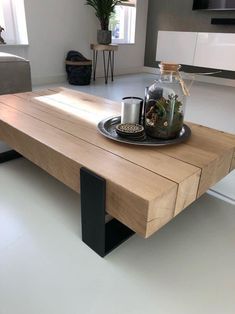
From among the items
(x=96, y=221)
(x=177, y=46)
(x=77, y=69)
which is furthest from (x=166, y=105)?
(x=177, y=46)

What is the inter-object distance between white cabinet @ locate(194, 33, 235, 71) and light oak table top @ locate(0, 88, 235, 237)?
2.85 metres

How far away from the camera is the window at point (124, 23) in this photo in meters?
4.21

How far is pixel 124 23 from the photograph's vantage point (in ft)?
14.3

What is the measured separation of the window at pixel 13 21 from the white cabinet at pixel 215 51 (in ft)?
7.54

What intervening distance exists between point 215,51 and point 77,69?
6.07 ft

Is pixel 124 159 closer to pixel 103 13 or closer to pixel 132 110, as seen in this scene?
pixel 132 110

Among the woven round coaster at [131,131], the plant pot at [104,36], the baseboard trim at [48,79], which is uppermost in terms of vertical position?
the plant pot at [104,36]

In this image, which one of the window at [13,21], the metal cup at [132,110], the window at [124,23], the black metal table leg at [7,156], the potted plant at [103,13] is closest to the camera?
the metal cup at [132,110]

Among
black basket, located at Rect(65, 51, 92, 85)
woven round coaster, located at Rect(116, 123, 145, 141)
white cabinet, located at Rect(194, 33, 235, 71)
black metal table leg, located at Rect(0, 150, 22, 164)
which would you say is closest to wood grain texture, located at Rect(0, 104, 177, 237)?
woven round coaster, located at Rect(116, 123, 145, 141)

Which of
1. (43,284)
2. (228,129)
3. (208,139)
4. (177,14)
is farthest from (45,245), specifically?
(177,14)

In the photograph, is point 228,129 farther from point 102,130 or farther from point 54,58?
point 54,58

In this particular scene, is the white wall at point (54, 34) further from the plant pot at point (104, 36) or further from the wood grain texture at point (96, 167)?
the wood grain texture at point (96, 167)

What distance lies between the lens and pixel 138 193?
68 centimetres

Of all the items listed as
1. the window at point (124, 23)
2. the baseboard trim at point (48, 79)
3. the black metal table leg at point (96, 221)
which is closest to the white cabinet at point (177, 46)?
the window at point (124, 23)
